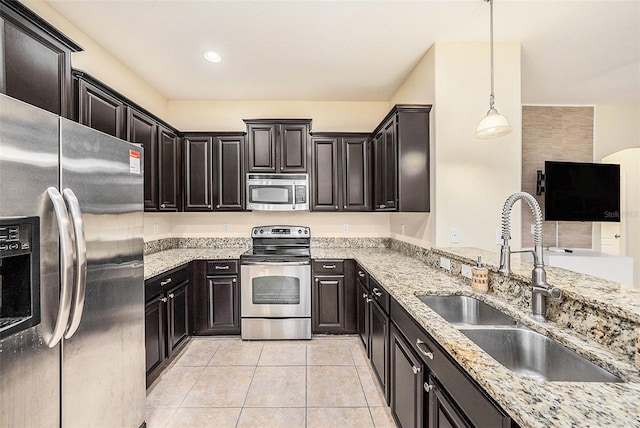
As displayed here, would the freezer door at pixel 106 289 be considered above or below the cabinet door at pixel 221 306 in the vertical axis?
above

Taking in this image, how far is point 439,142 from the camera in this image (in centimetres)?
263

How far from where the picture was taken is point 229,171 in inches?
145

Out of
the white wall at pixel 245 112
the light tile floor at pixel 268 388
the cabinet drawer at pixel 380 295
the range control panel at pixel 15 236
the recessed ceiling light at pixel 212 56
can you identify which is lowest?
the light tile floor at pixel 268 388

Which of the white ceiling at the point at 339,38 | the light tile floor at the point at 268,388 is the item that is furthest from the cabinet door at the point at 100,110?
the light tile floor at the point at 268,388

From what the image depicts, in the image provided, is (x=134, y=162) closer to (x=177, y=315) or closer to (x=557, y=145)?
(x=177, y=315)

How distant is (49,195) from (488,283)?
2225 mm

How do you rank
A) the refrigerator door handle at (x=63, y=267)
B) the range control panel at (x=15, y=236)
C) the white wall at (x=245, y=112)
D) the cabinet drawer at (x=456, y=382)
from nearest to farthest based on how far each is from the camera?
the cabinet drawer at (x=456, y=382), the range control panel at (x=15, y=236), the refrigerator door handle at (x=63, y=267), the white wall at (x=245, y=112)

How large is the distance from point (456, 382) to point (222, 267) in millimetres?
2772

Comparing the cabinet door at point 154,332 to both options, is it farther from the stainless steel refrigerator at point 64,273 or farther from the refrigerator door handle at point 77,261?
the refrigerator door handle at point 77,261

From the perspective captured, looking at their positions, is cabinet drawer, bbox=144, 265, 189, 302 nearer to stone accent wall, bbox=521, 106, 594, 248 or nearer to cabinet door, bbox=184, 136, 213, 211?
cabinet door, bbox=184, 136, 213, 211

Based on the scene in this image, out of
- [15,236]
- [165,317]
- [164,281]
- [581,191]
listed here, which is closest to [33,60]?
[15,236]

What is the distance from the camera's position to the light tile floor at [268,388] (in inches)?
81.0

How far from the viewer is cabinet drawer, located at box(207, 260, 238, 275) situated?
11.0ft

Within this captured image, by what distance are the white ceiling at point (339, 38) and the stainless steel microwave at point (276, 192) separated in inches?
41.4
